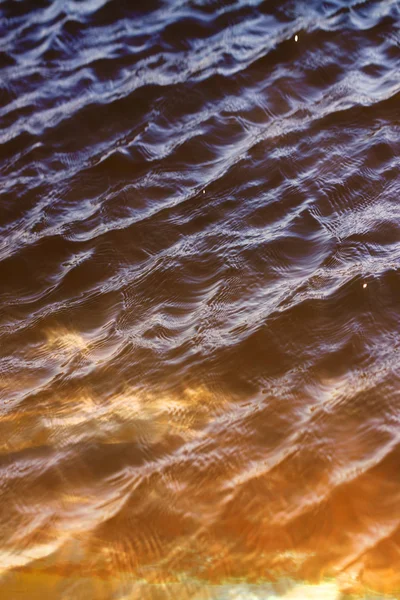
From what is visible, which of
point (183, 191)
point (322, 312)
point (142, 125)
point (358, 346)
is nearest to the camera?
point (358, 346)

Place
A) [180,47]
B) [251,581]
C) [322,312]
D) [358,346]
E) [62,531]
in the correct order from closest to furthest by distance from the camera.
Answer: [251,581] → [62,531] → [358,346] → [322,312] → [180,47]

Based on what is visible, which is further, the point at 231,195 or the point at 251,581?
the point at 231,195

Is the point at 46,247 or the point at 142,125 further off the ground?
the point at 142,125

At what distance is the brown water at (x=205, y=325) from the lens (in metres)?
1.67

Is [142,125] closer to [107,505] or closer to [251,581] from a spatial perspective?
[107,505]

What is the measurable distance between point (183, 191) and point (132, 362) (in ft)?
3.73

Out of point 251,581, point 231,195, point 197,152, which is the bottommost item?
point 251,581

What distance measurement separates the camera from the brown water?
1.67 metres

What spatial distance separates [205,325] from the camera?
7.57 ft

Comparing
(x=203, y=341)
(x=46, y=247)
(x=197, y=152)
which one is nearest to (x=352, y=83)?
(x=197, y=152)

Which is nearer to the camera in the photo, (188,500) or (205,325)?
(188,500)

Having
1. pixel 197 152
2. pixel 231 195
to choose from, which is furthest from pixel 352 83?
pixel 231 195

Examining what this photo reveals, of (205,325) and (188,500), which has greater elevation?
(205,325)

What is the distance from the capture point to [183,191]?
3.12 metres
